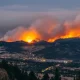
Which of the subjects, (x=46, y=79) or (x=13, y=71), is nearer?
(x=13, y=71)

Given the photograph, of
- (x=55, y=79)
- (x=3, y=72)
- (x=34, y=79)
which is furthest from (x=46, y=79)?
(x=3, y=72)

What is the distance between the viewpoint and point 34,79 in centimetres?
11950

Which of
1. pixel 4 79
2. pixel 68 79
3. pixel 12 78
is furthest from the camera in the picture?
pixel 68 79

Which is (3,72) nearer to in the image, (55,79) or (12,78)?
(12,78)

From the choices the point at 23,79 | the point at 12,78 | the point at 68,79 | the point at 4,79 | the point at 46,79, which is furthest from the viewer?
the point at 68,79

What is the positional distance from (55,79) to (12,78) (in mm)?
17043

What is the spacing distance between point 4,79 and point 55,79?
26.6 meters

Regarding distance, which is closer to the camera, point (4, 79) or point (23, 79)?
point (4, 79)

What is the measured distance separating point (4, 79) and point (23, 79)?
1896cm

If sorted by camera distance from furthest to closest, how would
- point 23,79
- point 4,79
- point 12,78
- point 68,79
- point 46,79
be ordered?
point 68,79 → point 46,79 → point 23,79 → point 12,78 → point 4,79

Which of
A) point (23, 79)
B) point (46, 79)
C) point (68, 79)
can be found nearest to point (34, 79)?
point (23, 79)

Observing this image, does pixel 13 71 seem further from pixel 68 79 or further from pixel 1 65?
pixel 68 79

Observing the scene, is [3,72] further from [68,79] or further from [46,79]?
[68,79]

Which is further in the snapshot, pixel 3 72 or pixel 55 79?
pixel 55 79
